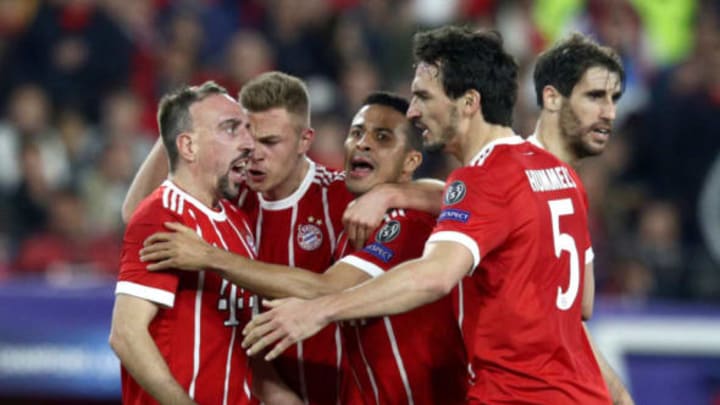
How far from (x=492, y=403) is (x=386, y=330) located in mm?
767

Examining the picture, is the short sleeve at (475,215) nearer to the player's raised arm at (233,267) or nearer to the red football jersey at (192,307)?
the player's raised arm at (233,267)

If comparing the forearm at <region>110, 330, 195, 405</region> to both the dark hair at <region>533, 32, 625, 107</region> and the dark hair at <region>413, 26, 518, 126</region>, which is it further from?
the dark hair at <region>533, 32, 625, 107</region>

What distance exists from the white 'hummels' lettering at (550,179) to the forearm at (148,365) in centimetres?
151

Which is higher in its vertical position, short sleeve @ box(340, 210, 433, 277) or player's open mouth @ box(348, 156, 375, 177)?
player's open mouth @ box(348, 156, 375, 177)

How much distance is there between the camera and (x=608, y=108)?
5.99m

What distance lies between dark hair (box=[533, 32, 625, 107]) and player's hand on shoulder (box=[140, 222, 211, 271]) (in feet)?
5.68

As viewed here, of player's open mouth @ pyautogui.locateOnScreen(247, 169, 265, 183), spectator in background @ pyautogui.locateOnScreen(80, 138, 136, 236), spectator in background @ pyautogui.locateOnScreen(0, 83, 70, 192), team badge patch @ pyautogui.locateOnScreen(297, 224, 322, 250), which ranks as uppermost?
spectator in background @ pyautogui.locateOnScreen(0, 83, 70, 192)

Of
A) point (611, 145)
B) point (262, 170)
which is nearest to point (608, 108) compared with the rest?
point (262, 170)

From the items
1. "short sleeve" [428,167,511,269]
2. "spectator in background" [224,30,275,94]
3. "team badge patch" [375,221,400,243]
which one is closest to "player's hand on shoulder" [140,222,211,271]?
"team badge patch" [375,221,400,243]

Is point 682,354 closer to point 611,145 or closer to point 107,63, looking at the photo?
point 611,145

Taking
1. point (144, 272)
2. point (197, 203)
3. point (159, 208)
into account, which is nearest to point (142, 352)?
point (144, 272)

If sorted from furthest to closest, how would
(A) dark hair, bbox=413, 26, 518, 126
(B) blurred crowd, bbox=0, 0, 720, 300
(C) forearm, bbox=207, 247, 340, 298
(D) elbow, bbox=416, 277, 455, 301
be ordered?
(B) blurred crowd, bbox=0, 0, 720, 300
(A) dark hair, bbox=413, 26, 518, 126
(C) forearm, bbox=207, 247, 340, 298
(D) elbow, bbox=416, 277, 455, 301

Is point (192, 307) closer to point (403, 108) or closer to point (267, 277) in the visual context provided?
point (267, 277)

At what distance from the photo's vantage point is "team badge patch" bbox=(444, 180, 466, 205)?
508 cm
